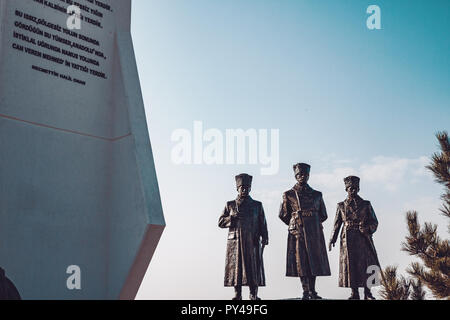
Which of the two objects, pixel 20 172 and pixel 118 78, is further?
pixel 118 78

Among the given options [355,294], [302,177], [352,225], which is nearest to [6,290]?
[302,177]

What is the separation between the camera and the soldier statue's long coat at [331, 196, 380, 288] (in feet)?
28.8

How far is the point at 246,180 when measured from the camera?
8852 mm

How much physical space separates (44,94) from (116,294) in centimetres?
329

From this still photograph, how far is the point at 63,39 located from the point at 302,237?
494cm

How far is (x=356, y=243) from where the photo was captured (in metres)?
8.91

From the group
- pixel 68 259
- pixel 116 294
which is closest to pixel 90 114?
pixel 68 259

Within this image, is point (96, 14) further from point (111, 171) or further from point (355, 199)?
point (355, 199)

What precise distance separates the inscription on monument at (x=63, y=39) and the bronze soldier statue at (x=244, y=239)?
3106 mm
